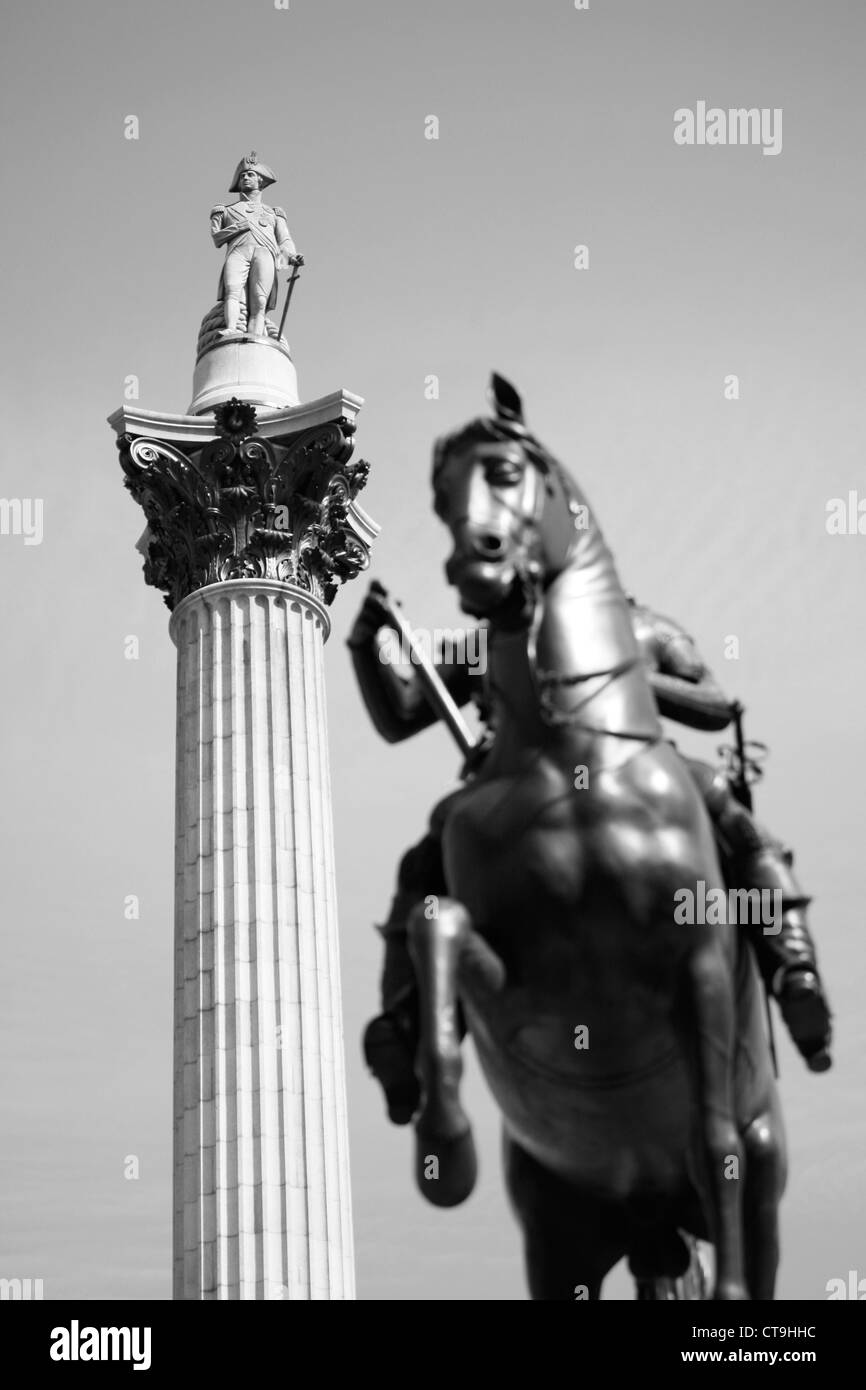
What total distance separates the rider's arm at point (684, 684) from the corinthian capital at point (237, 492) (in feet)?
67.2

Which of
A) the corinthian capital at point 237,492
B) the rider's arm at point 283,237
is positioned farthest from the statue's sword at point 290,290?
the corinthian capital at point 237,492

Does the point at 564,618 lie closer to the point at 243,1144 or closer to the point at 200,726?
the point at 243,1144

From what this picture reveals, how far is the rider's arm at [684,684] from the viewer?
9273 millimetres

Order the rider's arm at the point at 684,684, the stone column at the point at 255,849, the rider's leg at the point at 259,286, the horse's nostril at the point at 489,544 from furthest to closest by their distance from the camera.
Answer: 1. the rider's leg at the point at 259,286
2. the stone column at the point at 255,849
3. the rider's arm at the point at 684,684
4. the horse's nostril at the point at 489,544

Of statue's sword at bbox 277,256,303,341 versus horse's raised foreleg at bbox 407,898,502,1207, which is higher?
statue's sword at bbox 277,256,303,341

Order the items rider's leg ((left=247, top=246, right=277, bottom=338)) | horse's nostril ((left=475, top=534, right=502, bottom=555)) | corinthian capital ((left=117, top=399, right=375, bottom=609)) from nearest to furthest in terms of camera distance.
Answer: horse's nostril ((left=475, top=534, right=502, bottom=555))
corinthian capital ((left=117, top=399, right=375, bottom=609))
rider's leg ((left=247, top=246, right=277, bottom=338))

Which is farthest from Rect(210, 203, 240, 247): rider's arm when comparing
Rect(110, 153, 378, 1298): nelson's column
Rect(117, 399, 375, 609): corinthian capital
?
Rect(117, 399, 375, 609): corinthian capital

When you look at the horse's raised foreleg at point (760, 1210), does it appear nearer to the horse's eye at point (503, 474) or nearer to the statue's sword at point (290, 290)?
the horse's eye at point (503, 474)

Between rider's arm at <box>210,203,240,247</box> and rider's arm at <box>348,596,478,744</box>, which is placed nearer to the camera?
rider's arm at <box>348,596,478,744</box>

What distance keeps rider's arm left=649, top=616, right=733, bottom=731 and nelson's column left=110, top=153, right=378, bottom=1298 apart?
56.7ft

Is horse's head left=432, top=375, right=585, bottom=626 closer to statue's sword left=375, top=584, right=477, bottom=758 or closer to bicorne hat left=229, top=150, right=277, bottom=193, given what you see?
statue's sword left=375, top=584, right=477, bottom=758

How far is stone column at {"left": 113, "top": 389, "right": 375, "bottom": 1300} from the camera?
26031mm

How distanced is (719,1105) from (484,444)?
2.49m
